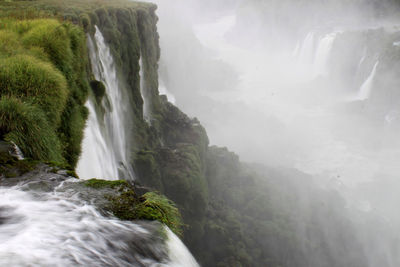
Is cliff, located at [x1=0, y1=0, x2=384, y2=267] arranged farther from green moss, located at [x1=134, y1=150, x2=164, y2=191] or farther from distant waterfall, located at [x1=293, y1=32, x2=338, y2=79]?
distant waterfall, located at [x1=293, y1=32, x2=338, y2=79]

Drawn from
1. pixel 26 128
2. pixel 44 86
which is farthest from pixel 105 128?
pixel 26 128

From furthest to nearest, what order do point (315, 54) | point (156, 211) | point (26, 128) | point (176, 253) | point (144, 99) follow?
1. point (315, 54)
2. point (144, 99)
3. point (26, 128)
4. point (156, 211)
5. point (176, 253)

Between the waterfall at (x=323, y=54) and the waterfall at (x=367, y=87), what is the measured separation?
48.2ft

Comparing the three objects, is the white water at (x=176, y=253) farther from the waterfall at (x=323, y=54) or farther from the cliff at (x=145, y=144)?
the waterfall at (x=323, y=54)

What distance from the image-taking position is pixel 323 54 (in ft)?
235

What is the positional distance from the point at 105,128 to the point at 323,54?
233 feet

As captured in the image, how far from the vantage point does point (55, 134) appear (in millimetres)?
6504

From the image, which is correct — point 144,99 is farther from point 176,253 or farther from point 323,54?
point 323,54

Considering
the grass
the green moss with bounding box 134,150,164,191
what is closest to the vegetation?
the grass

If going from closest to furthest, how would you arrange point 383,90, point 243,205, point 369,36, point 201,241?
point 201,241 → point 243,205 → point 383,90 → point 369,36

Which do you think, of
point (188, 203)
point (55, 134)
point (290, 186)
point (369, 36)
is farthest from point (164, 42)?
point (55, 134)

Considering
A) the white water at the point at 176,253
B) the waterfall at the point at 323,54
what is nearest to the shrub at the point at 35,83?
the white water at the point at 176,253

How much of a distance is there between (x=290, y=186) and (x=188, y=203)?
17.3 meters

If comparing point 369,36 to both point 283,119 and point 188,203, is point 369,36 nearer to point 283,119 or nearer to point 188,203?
point 283,119
